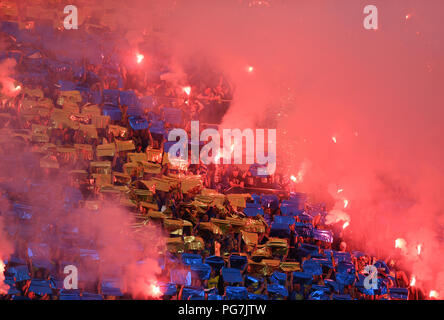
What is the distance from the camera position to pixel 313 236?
1.32m

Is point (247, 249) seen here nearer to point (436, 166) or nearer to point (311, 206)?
point (311, 206)

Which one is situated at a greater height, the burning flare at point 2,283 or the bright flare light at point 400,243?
the bright flare light at point 400,243

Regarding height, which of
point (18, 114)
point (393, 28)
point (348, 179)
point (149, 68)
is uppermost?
point (393, 28)

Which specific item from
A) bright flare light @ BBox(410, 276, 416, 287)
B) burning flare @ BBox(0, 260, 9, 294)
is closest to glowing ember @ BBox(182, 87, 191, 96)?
burning flare @ BBox(0, 260, 9, 294)

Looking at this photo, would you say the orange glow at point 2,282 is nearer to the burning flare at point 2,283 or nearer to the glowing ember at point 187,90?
the burning flare at point 2,283

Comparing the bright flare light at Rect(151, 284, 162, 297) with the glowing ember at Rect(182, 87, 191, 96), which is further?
the glowing ember at Rect(182, 87, 191, 96)

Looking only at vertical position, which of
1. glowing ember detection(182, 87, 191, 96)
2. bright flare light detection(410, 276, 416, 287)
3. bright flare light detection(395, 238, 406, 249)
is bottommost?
bright flare light detection(410, 276, 416, 287)

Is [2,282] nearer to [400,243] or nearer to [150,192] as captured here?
[150,192]

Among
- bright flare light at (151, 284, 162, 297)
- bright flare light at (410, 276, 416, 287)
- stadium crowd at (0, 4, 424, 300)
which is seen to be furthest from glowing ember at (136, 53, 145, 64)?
bright flare light at (410, 276, 416, 287)

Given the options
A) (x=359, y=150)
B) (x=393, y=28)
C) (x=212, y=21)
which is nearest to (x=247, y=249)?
(x=359, y=150)

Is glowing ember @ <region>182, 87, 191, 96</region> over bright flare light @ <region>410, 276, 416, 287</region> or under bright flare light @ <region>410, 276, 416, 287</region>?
over

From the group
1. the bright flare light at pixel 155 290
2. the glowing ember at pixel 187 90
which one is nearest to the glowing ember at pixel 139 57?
the glowing ember at pixel 187 90

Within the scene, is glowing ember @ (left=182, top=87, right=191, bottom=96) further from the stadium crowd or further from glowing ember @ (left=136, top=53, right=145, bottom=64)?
glowing ember @ (left=136, top=53, right=145, bottom=64)
